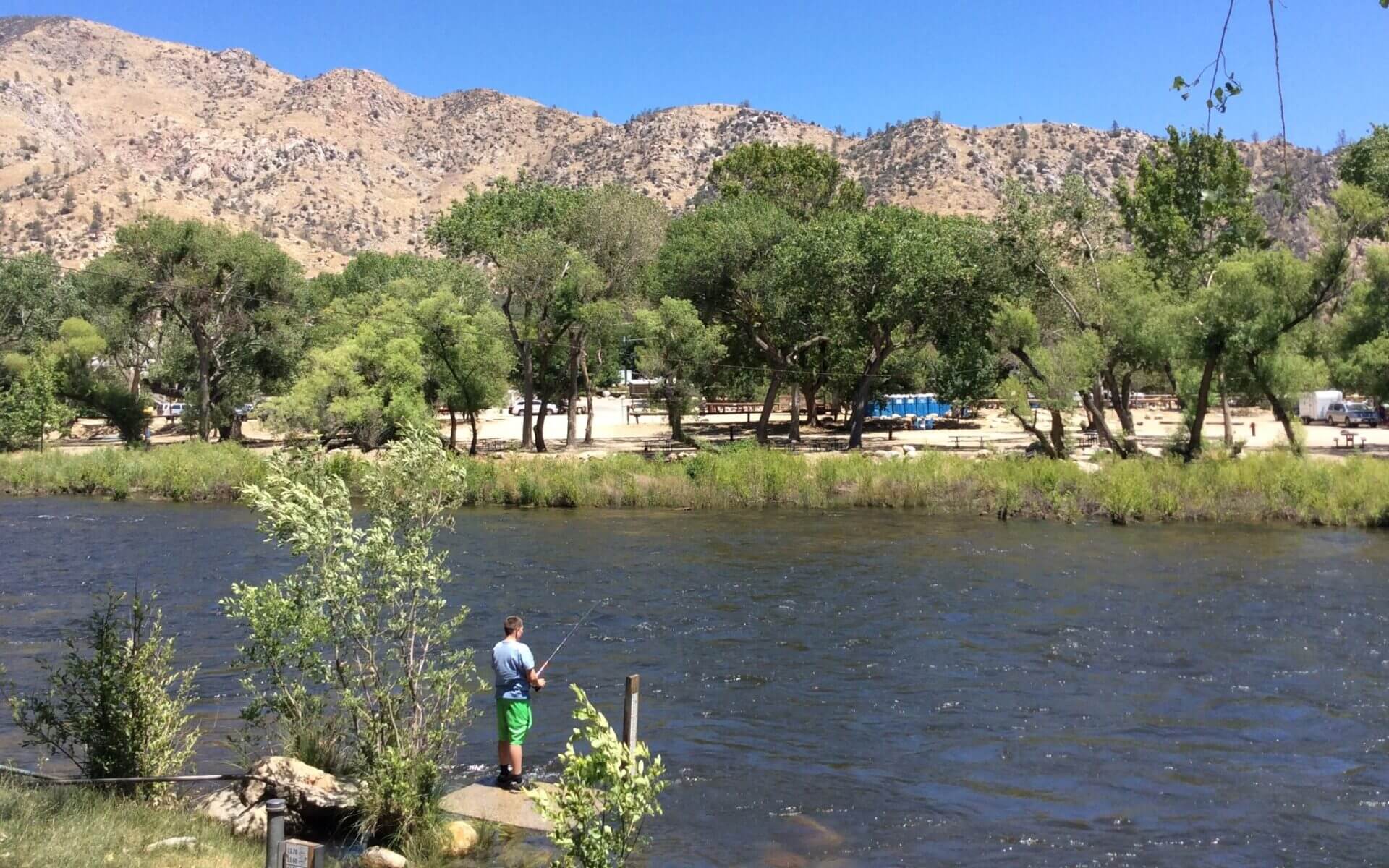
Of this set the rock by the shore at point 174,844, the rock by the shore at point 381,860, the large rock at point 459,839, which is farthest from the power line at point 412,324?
the rock by the shore at point 174,844

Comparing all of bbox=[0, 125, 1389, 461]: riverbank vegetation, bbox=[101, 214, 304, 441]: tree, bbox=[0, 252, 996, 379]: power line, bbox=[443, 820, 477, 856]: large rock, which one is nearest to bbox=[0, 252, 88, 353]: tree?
bbox=[0, 125, 1389, 461]: riverbank vegetation

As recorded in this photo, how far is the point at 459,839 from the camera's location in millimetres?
11352

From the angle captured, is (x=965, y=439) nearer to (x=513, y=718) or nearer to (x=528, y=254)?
(x=528, y=254)

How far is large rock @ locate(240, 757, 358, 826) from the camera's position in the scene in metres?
11.5

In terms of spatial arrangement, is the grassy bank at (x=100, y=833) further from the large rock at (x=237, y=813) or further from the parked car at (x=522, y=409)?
the parked car at (x=522, y=409)

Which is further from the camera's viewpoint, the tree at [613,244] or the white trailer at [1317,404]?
Result: the white trailer at [1317,404]

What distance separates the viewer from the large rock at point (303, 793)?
11531 millimetres

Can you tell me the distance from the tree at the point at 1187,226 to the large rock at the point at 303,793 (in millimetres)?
35410

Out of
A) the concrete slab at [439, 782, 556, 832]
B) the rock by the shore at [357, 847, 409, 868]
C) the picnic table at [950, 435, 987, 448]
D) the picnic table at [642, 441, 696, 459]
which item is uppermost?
the picnic table at [950, 435, 987, 448]

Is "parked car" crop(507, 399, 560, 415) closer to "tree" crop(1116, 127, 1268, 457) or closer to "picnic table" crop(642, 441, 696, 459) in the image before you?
"picnic table" crop(642, 441, 696, 459)

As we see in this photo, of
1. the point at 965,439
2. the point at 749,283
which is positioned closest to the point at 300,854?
the point at 749,283

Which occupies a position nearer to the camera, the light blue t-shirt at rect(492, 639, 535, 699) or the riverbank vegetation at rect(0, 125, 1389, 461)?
the light blue t-shirt at rect(492, 639, 535, 699)

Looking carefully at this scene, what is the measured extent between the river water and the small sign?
510cm

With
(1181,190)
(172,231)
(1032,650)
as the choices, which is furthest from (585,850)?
(1181,190)
